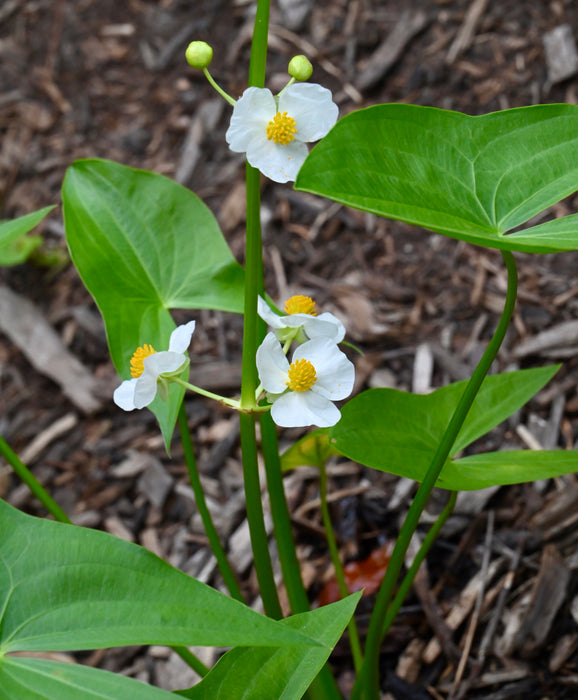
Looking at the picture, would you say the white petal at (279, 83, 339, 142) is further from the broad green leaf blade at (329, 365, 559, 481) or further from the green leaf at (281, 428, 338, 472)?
the green leaf at (281, 428, 338, 472)

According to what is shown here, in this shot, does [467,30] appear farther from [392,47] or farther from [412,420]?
[412,420]

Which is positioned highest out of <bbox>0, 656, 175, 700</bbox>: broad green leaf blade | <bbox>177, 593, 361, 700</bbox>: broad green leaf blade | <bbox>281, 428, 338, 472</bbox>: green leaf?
<bbox>281, 428, 338, 472</bbox>: green leaf

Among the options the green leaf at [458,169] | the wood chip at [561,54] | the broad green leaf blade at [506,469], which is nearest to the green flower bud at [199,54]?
the green leaf at [458,169]

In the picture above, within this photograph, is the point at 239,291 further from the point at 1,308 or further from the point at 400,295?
the point at 1,308

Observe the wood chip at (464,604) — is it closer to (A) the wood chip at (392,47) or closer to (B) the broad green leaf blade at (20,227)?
(B) the broad green leaf blade at (20,227)

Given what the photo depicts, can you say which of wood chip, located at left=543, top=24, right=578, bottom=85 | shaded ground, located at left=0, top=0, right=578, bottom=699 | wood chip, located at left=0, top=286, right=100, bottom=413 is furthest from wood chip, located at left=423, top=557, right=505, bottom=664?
wood chip, located at left=543, top=24, right=578, bottom=85

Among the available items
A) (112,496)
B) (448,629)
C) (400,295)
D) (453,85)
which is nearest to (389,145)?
(448,629)
